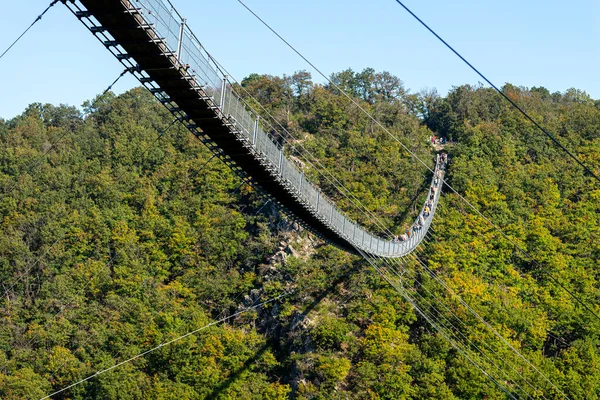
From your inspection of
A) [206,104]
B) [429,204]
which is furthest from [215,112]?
[429,204]

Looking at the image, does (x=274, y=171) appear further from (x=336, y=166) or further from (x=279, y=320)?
(x=336, y=166)

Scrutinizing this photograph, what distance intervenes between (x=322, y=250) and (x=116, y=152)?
58.6ft

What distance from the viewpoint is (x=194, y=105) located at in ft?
43.2

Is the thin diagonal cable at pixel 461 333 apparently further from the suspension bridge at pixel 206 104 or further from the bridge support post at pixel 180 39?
the bridge support post at pixel 180 39

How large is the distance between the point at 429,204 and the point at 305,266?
6.39 m

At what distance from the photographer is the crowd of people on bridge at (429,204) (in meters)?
31.8

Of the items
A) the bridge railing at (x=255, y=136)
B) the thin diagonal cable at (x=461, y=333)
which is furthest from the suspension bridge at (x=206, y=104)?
the thin diagonal cable at (x=461, y=333)

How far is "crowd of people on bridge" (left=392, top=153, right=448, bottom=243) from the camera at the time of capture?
3183cm

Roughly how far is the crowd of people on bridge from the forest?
3.70 ft

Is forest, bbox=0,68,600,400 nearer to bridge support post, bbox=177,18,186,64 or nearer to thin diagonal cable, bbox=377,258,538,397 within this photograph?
thin diagonal cable, bbox=377,258,538,397

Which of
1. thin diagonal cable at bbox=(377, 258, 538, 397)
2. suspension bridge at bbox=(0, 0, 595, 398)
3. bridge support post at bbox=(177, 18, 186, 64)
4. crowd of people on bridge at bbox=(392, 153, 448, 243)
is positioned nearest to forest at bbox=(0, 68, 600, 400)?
thin diagonal cable at bbox=(377, 258, 538, 397)

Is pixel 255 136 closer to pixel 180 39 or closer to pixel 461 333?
pixel 180 39

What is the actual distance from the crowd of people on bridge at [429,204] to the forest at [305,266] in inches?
44.4

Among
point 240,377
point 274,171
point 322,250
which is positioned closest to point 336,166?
point 322,250
